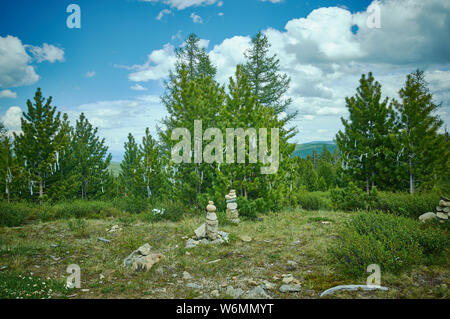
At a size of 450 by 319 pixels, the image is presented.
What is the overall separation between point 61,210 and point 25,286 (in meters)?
9.18

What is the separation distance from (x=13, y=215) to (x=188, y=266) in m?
10.4

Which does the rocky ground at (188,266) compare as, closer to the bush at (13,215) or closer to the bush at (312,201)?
the bush at (13,215)

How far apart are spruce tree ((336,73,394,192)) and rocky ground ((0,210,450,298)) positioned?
153 inches

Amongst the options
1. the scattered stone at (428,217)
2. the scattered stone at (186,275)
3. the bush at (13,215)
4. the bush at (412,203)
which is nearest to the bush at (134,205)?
the bush at (13,215)

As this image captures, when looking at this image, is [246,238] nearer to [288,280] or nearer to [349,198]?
[288,280]

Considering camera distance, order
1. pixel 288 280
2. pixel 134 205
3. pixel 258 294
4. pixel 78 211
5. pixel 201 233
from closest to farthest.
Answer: pixel 258 294 < pixel 288 280 < pixel 201 233 < pixel 78 211 < pixel 134 205

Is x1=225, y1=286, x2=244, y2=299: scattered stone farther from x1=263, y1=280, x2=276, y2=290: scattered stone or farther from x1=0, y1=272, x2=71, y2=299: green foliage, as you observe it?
x1=0, y1=272, x2=71, y2=299: green foliage

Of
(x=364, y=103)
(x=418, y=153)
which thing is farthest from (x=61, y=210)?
(x=418, y=153)

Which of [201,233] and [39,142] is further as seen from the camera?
[39,142]

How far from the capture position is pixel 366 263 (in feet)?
16.4

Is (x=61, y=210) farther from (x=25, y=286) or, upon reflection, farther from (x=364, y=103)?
(x=364, y=103)

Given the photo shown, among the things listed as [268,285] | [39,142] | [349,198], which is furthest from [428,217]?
[39,142]

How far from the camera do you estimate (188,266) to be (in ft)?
19.5

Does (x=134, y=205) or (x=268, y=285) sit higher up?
(x=268, y=285)
